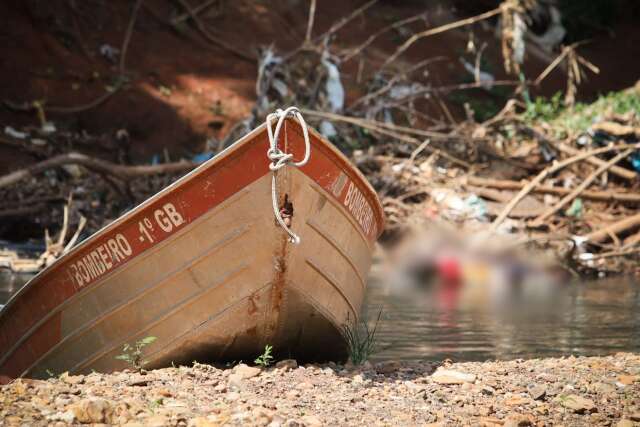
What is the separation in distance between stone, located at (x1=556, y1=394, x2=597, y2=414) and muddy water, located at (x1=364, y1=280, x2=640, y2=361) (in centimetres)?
174

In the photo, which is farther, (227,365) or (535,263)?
(535,263)

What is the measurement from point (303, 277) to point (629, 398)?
153 cm

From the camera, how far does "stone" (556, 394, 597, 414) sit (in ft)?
13.0

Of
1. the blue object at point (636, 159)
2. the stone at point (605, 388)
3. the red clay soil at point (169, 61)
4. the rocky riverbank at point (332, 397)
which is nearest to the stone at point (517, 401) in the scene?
the rocky riverbank at point (332, 397)

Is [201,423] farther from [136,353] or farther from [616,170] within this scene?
[616,170]

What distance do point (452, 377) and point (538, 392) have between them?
17.1 inches

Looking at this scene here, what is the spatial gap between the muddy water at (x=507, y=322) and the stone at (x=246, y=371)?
4.81 feet

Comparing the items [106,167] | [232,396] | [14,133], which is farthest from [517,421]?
[14,133]

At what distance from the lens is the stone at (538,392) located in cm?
413

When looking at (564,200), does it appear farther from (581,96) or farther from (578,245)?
(581,96)

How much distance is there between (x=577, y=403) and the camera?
4.01 metres

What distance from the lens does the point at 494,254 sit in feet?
33.7

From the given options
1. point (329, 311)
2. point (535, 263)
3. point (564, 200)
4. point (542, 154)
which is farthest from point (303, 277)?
point (542, 154)

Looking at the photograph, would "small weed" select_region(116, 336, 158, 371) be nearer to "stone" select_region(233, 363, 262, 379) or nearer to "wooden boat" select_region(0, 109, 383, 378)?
"wooden boat" select_region(0, 109, 383, 378)
